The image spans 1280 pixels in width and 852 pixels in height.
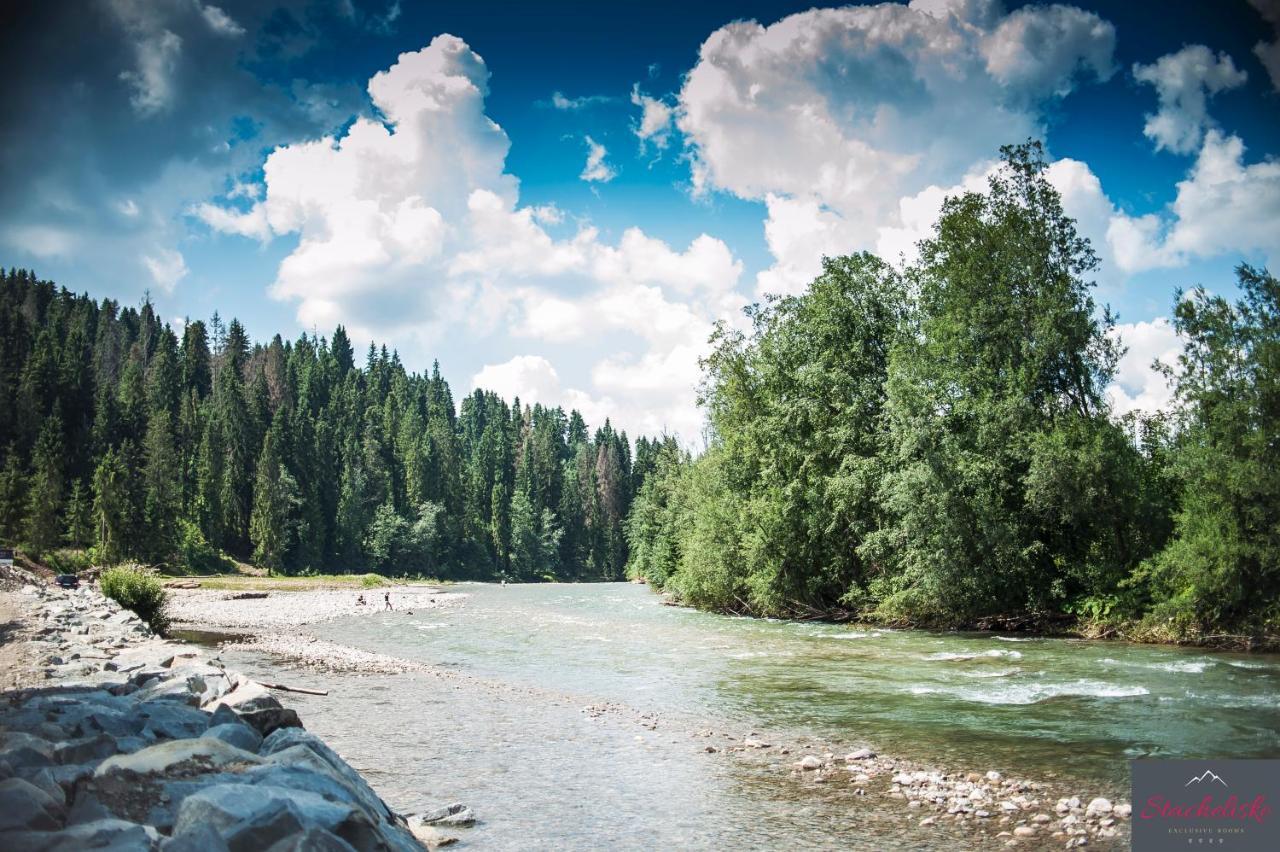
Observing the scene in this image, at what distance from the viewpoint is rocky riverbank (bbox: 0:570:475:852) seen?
5711 millimetres

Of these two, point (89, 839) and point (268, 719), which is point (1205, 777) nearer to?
point (89, 839)

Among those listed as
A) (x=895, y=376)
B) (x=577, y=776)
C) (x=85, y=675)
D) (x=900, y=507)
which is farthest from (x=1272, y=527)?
(x=85, y=675)

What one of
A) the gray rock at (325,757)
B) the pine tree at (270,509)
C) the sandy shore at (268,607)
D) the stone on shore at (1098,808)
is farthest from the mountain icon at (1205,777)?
the pine tree at (270,509)

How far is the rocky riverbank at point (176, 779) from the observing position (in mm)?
5711

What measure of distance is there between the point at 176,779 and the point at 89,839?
1.62 m

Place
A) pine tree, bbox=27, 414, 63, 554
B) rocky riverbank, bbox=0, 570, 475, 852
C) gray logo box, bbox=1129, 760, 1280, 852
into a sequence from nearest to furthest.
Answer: rocky riverbank, bbox=0, 570, 475, 852
gray logo box, bbox=1129, 760, 1280, 852
pine tree, bbox=27, 414, 63, 554

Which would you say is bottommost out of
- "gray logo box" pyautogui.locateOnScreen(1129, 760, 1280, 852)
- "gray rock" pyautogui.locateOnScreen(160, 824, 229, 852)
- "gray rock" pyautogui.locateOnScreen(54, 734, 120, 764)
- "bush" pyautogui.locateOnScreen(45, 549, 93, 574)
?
"bush" pyautogui.locateOnScreen(45, 549, 93, 574)

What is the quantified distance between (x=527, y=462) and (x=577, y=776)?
141889mm

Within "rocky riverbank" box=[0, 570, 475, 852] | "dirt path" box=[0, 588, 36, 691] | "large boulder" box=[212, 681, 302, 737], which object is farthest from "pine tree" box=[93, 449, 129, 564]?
"large boulder" box=[212, 681, 302, 737]

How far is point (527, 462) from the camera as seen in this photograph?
15212cm

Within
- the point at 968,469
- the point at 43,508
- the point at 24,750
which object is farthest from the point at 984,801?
the point at 43,508

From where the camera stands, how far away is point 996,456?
31359 mm

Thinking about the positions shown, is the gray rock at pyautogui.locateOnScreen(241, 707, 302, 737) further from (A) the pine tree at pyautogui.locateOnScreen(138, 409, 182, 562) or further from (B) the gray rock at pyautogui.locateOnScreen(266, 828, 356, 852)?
(A) the pine tree at pyautogui.locateOnScreen(138, 409, 182, 562)

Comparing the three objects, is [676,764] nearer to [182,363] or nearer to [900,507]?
[900,507]
